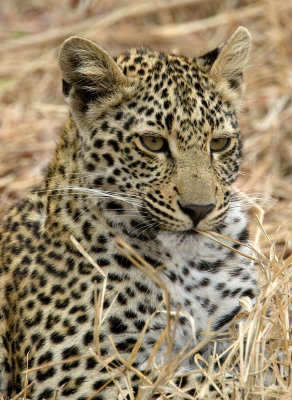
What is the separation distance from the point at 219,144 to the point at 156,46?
24.4 ft

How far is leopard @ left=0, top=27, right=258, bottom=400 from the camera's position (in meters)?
5.81

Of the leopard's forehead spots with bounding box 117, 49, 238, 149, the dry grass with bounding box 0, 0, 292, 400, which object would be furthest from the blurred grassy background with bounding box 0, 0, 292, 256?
the leopard's forehead spots with bounding box 117, 49, 238, 149

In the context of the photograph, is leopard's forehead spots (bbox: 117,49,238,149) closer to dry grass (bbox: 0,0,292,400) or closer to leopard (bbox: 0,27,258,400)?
leopard (bbox: 0,27,258,400)

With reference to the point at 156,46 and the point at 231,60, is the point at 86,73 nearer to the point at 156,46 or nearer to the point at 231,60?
the point at 231,60

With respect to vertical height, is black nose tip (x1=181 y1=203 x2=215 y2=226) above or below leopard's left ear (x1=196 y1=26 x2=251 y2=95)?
below

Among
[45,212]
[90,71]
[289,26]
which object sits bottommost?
[45,212]

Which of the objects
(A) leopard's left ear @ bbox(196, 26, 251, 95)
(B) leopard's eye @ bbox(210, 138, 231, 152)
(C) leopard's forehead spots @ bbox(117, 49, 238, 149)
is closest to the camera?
(C) leopard's forehead spots @ bbox(117, 49, 238, 149)

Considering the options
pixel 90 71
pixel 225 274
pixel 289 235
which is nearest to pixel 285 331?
pixel 225 274

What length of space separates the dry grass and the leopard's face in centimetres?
109

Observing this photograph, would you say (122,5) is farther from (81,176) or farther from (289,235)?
(81,176)

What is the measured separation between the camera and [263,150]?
10344mm

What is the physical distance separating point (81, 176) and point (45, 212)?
585 mm

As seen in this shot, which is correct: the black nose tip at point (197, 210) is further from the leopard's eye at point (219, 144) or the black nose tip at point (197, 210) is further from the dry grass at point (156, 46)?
the dry grass at point (156, 46)

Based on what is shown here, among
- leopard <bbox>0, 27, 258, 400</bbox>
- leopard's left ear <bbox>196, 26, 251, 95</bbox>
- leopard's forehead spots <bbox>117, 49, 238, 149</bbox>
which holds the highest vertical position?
leopard's left ear <bbox>196, 26, 251, 95</bbox>
